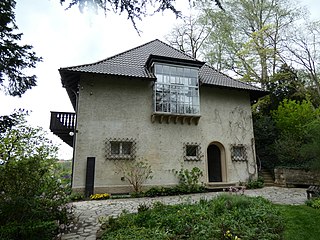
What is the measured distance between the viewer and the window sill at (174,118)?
469 inches

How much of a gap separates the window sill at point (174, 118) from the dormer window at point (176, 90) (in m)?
0.16

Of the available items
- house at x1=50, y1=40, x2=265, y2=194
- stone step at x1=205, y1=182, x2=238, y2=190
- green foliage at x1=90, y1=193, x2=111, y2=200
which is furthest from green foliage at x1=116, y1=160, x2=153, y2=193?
stone step at x1=205, y1=182, x2=238, y2=190

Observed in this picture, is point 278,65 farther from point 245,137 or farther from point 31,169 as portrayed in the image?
point 31,169

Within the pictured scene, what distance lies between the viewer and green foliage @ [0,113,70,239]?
12.9 feet

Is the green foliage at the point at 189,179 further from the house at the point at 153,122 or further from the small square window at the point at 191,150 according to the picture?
the small square window at the point at 191,150

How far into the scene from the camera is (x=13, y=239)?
11.9ft

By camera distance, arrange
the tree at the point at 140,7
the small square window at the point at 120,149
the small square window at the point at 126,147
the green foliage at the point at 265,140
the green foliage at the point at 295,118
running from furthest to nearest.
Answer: the green foliage at the point at 265,140
the green foliage at the point at 295,118
the small square window at the point at 126,147
the small square window at the point at 120,149
the tree at the point at 140,7

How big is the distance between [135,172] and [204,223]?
279 inches

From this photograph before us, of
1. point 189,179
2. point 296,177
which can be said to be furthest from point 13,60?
point 296,177

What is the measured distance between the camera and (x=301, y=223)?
4.79 meters

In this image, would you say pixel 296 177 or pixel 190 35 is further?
pixel 190 35

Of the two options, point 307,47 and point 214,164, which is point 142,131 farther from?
point 307,47

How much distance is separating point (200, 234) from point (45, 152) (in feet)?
11.7

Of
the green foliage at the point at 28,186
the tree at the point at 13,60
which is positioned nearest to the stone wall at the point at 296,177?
the green foliage at the point at 28,186
